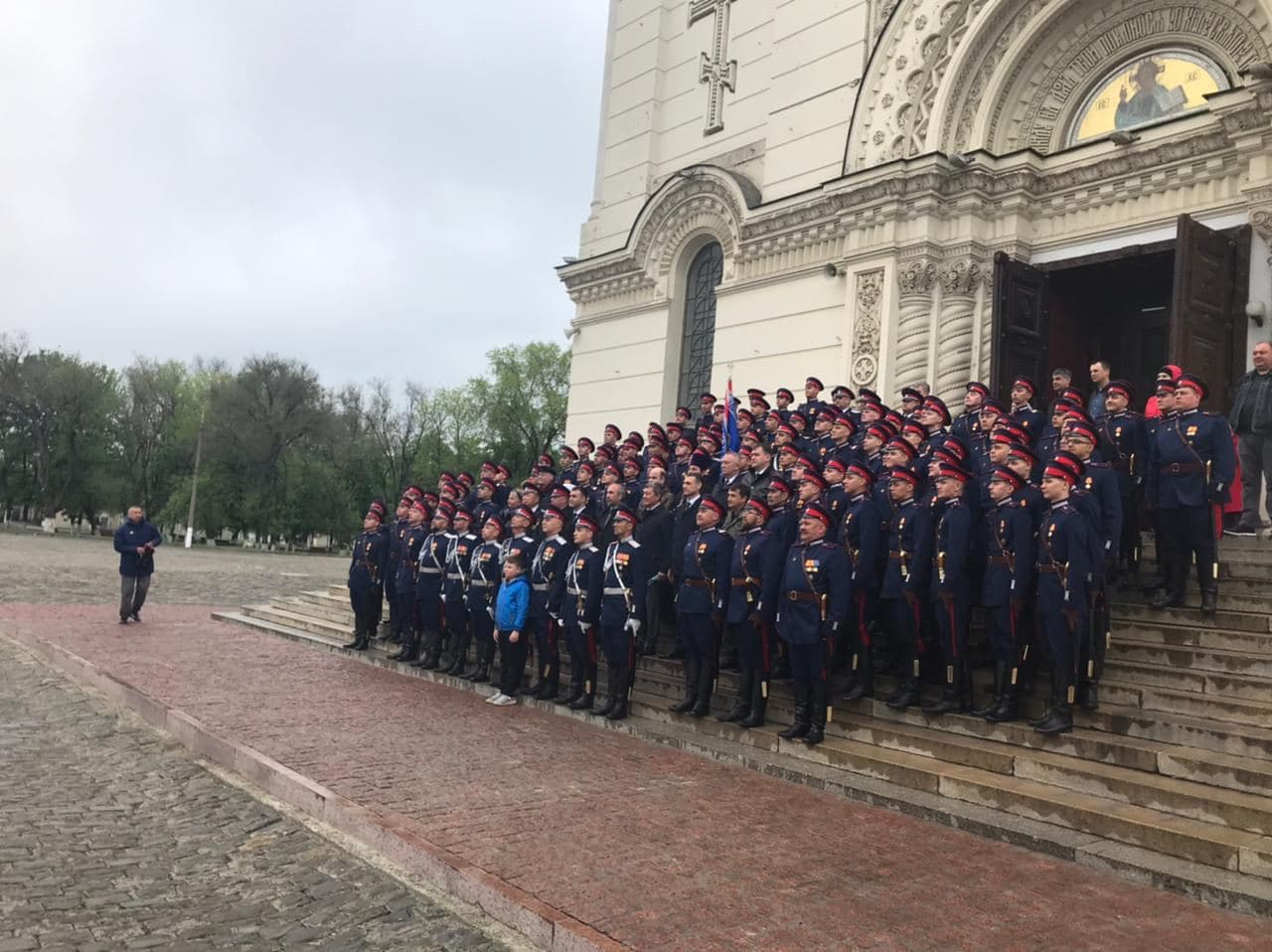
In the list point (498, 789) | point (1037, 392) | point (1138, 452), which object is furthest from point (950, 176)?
point (498, 789)

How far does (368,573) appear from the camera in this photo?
12.3 metres

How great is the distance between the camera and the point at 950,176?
1356 centimetres

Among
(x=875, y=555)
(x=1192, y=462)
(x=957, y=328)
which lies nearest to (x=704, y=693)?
(x=875, y=555)

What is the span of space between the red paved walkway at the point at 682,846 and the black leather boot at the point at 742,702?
1.84 ft

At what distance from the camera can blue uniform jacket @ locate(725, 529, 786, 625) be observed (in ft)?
25.3

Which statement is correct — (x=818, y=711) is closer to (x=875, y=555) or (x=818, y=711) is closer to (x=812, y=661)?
(x=812, y=661)

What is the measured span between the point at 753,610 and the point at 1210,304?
21.5 ft

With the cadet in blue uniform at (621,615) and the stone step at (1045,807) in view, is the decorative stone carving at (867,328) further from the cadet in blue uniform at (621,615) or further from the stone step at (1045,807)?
the stone step at (1045,807)

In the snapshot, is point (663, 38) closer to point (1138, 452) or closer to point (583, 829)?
point (1138, 452)

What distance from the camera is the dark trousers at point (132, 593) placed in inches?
554

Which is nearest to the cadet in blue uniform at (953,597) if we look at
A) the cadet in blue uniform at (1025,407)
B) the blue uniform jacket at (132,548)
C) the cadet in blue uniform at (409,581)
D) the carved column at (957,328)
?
the cadet in blue uniform at (1025,407)

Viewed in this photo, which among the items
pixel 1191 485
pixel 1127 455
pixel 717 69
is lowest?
pixel 1191 485

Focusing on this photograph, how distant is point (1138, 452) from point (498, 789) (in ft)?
18.8

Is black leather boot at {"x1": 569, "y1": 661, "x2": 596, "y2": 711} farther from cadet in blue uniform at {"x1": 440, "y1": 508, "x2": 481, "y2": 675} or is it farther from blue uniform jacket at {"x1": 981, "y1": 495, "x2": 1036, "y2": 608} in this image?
blue uniform jacket at {"x1": 981, "y1": 495, "x2": 1036, "y2": 608}
